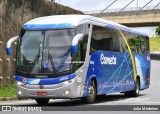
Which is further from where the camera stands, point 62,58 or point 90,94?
point 90,94

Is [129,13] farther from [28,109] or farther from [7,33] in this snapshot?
[28,109]

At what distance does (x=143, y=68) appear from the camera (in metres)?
24.4

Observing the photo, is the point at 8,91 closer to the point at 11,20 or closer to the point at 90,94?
the point at 11,20

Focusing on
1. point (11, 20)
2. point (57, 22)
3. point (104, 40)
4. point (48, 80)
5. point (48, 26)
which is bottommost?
point (48, 80)

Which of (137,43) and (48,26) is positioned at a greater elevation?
(48,26)

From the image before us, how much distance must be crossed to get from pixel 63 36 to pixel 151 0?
68369 millimetres

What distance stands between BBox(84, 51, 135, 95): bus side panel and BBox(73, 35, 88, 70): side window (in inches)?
27.1

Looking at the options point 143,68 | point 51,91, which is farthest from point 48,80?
point 143,68

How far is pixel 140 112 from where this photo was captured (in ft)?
42.5

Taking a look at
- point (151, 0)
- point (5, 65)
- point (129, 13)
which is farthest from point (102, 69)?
point (151, 0)

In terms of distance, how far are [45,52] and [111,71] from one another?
4363 millimetres

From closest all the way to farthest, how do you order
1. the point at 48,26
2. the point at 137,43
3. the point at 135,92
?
the point at 48,26, the point at 135,92, the point at 137,43

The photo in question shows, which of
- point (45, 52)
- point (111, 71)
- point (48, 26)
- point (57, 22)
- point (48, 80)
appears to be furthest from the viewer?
point (111, 71)

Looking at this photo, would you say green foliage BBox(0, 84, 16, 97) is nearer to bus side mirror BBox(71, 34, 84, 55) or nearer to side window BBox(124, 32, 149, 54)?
side window BBox(124, 32, 149, 54)
